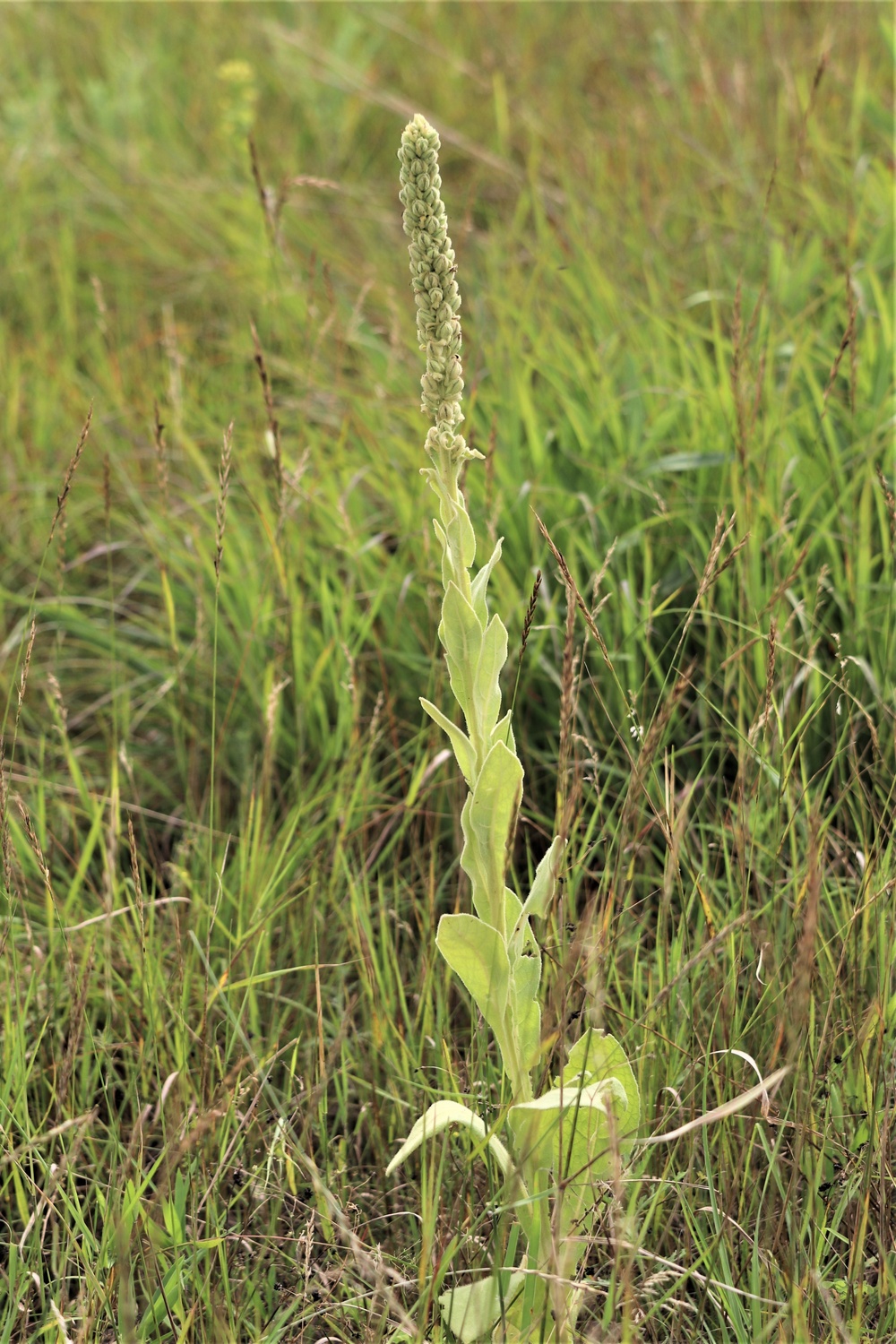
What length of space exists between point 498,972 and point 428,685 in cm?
79

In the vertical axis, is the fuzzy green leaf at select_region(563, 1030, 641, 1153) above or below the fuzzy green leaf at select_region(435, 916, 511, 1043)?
below

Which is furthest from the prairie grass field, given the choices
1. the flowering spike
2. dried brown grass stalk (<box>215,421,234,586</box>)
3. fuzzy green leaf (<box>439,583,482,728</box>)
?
the flowering spike

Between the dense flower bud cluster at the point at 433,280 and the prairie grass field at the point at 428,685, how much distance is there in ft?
0.93

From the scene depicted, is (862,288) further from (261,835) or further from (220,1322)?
(220,1322)

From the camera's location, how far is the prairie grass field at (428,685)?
1.27m

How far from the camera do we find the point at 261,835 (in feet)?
6.11

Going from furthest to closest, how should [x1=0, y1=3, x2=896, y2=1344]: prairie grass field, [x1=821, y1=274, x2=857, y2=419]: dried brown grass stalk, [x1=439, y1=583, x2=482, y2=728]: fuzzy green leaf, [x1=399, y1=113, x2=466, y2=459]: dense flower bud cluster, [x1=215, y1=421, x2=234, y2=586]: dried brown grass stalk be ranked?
[x1=821, y1=274, x2=857, y2=419]: dried brown grass stalk < [x1=215, y1=421, x2=234, y2=586]: dried brown grass stalk < [x1=0, y1=3, x2=896, y2=1344]: prairie grass field < [x1=439, y1=583, x2=482, y2=728]: fuzzy green leaf < [x1=399, y1=113, x2=466, y2=459]: dense flower bud cluster

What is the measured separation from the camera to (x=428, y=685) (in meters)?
1.89

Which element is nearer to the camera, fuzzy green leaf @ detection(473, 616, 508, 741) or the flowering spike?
the flowering spike

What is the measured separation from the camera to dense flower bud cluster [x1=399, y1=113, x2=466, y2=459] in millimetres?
987

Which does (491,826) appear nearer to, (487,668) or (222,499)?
(487,668)

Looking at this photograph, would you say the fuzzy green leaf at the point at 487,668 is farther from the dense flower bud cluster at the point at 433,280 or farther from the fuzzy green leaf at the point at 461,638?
the dense flower bud cluster at the point at 433,280

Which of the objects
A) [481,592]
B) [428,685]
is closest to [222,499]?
[481,592]

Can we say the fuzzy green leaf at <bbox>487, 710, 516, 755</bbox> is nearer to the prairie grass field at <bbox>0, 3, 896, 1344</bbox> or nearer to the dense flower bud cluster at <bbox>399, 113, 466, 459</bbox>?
the prairie grass field at <bbox>0, 3, 896, 1344</bbox>
